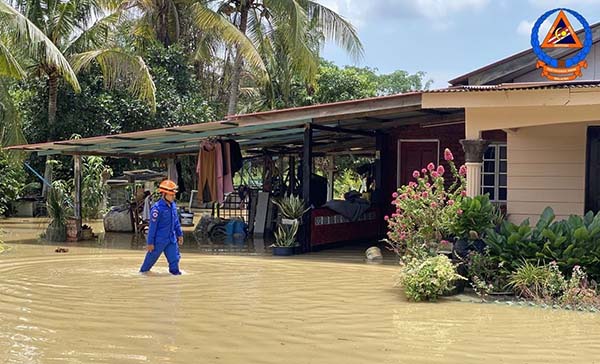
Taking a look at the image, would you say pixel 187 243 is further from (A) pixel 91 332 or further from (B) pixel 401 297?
(A) pixel 91 332

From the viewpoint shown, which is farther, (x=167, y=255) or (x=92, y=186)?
(x=92, y=186)

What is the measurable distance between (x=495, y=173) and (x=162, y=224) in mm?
8186

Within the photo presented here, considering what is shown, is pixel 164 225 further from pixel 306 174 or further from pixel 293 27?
pixel 293 27

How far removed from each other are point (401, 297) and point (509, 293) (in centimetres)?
132

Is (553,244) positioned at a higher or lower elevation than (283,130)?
lower

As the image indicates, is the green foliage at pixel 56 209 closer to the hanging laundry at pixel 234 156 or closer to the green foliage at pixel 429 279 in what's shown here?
the hanging laundry at pixel 234 156

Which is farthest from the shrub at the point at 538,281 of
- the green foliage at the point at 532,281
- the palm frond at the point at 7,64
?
the palm frond at the point at 7,64

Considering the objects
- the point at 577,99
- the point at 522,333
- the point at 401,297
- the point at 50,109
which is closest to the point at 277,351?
the point at 522,333

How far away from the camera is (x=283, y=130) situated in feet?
48.2

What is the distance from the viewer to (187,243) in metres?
15.7

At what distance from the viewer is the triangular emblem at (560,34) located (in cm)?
1083

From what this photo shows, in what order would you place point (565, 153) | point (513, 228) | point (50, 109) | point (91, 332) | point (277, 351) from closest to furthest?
point (277, 351)
point (91, 332)
point (513, 228)
point (565, 153)
point (50, 109)

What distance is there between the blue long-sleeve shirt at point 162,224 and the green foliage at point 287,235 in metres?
3.55

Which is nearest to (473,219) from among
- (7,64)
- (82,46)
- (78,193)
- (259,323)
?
(259,323)
